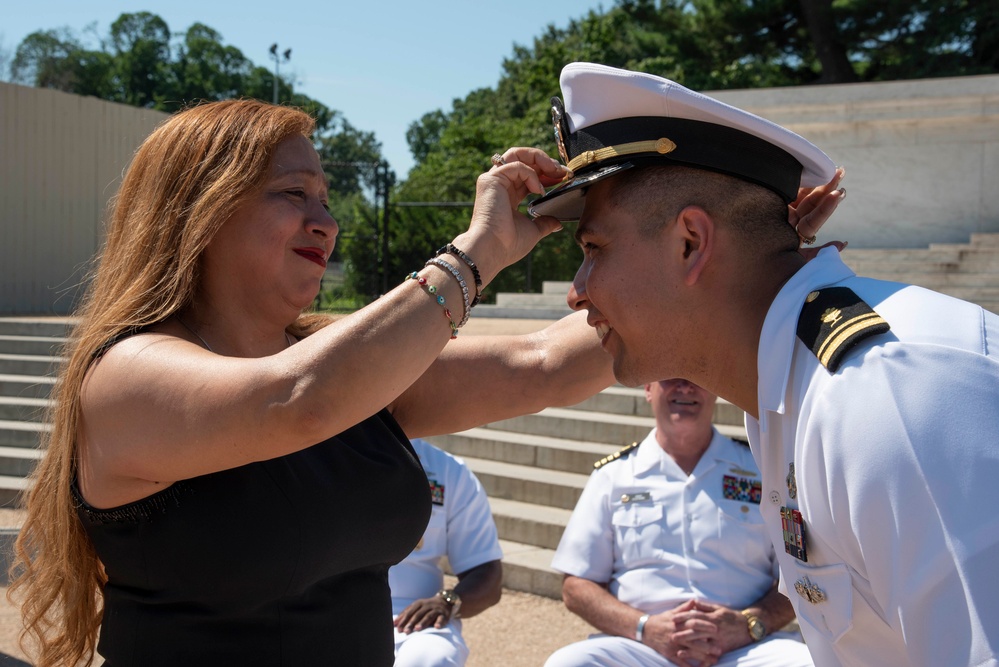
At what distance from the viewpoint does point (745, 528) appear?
4.16 meters

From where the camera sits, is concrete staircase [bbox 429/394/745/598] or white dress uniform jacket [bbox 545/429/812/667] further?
concrete staircase [bbox 429/394/745/598]

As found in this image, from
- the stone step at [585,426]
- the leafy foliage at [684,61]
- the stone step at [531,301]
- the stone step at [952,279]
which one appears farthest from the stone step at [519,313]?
the stone step at [585,426]

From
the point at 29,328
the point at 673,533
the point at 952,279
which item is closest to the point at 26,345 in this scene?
the point at 29,328

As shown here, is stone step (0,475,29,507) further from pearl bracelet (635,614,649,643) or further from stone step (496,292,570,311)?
stone step (496,292,570,311)

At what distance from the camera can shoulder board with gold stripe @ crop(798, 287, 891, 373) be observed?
57.4 inches

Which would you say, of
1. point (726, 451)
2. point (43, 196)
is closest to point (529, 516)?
point (726, 451)

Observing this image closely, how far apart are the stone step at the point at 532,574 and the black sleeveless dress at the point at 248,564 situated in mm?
3744

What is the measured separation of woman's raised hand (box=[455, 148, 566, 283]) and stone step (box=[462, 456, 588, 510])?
182 inches

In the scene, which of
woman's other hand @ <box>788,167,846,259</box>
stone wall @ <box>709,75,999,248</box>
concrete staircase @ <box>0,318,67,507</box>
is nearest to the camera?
woman's other hand @ <box>788,167,846,259</box>

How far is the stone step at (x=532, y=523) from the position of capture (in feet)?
20.5

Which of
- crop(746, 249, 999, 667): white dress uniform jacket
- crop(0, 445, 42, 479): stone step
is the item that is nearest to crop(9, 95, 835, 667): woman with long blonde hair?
crop(746, 249, 999, 667): white dress uniform jacket

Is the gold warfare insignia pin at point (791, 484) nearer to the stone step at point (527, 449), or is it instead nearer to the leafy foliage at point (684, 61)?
the stone step at point (527, 449)

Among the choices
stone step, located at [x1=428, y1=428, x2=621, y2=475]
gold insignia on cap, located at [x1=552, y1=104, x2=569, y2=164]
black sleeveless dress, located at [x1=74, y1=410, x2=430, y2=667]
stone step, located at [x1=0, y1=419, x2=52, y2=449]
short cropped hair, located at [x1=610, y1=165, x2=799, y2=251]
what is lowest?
stone step, located at [x1=0, y1=419, x2=52, y2=449]

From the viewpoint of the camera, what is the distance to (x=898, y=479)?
1.28 metres
